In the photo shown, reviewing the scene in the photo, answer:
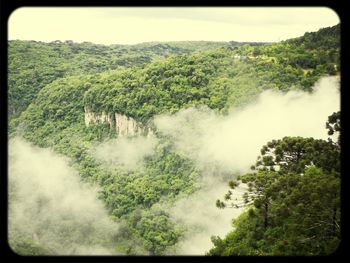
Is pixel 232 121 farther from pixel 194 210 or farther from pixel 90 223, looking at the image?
pixel 90 223

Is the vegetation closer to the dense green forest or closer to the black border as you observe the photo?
the dense green forest

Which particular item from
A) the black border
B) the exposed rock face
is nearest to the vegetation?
the black border

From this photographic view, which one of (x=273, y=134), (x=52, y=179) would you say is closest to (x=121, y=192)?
(x=52, y=179)
